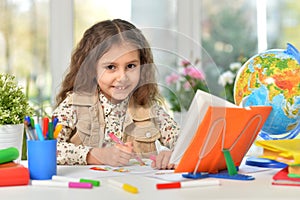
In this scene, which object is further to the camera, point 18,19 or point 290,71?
point 18,19

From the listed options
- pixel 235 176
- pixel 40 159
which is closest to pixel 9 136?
pixel 40 159

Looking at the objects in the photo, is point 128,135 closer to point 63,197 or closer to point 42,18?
point 63,197

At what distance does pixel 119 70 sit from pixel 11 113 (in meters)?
0.29

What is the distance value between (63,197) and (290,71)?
73 cm

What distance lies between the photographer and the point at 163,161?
4.56ft

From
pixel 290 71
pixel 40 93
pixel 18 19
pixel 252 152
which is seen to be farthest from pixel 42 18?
pixel 290 71

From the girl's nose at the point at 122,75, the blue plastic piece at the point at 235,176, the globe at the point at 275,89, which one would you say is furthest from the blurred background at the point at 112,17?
the blue plastic piece at the point at 235,176

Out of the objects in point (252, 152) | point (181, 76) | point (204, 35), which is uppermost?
point (204, 35)

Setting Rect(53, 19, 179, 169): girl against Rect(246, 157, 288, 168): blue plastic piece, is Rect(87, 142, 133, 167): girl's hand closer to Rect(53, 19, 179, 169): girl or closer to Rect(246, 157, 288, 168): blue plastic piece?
Rect(53, 19, 179, 169): girl

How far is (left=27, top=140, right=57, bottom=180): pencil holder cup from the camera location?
126cm

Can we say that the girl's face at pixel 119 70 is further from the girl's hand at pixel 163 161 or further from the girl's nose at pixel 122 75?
the girl's hand at pixel 163 161

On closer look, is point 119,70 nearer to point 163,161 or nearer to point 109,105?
point 109,105

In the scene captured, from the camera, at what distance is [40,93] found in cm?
329

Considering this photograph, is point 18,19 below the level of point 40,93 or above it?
above
